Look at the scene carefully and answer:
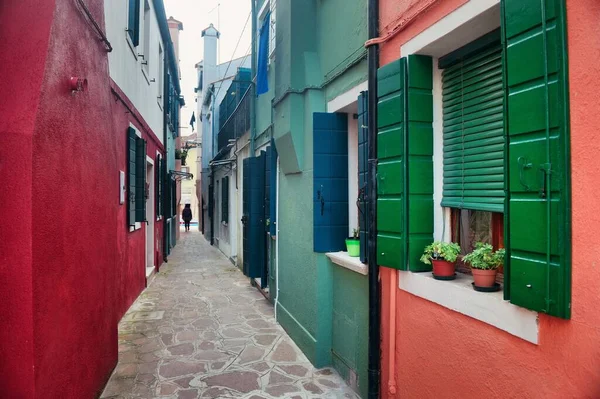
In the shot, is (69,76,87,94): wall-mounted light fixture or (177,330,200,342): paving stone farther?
(177,330,200,342): paving stone

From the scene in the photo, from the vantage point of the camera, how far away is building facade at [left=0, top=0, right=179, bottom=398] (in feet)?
8.22

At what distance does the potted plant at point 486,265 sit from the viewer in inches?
100

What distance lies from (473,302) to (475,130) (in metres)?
1.11

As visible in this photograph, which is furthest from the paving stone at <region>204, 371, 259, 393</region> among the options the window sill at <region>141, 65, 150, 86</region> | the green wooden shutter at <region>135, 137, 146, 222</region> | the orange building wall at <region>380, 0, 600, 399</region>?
the window sill at <region>141, 65, 150, 86</region>

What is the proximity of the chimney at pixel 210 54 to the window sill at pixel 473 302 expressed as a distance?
68.6 ft

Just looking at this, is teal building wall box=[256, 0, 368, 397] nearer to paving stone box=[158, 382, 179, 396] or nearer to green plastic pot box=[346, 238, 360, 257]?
green plastic pot box=[346, 238, 360, 257]

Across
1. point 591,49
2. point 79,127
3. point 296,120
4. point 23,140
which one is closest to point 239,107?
point 296,120

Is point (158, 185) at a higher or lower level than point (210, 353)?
higher

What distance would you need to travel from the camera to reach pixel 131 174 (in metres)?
7.05

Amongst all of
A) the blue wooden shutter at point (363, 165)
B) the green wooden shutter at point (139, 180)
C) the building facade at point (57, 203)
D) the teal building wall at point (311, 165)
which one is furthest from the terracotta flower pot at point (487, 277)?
the green wooden shutter at point (139, 180)

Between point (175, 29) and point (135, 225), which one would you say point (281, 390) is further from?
point (175, 29)

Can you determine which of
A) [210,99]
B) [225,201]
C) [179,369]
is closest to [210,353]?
[179,369]

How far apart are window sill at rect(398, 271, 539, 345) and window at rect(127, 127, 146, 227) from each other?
202 inches

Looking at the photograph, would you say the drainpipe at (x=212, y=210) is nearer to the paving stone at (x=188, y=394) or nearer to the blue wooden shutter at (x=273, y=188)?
the blue wooden shutter at (x=273, y=188)
